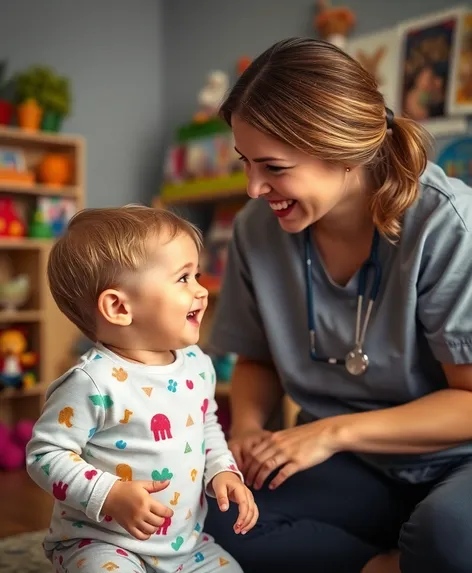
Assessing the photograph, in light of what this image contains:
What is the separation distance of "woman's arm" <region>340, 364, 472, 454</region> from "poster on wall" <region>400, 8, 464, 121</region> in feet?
5.37

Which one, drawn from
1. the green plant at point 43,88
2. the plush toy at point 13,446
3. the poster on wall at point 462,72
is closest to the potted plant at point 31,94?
the green plant at point 43,88

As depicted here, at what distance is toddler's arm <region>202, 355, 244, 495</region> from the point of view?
3.42 feet

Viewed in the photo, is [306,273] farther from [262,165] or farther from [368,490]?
[368,490]

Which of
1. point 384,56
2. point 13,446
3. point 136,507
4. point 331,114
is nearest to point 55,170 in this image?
point 13,446

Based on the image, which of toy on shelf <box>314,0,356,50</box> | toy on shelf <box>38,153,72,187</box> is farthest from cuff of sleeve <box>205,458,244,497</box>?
toy on shelf <box>38,153,72,187</box>

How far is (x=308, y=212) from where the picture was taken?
1.17m

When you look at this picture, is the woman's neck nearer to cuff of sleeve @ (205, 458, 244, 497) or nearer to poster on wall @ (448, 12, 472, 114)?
cuff of sleeve @ (205, 458, 244, 497)

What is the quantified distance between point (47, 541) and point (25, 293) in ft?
7.26

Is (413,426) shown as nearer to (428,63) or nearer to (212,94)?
(428,63)

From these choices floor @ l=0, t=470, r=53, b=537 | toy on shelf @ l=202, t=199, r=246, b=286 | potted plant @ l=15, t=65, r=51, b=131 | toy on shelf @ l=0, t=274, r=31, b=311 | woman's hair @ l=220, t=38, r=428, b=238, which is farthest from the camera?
toy on shelf @ l=202, t=199, r=246, b=286

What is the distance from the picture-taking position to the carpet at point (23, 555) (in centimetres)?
134

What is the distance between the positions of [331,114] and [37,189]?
225 cm

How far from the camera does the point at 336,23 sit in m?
2.88

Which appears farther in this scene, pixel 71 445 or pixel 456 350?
pixel 456 350
